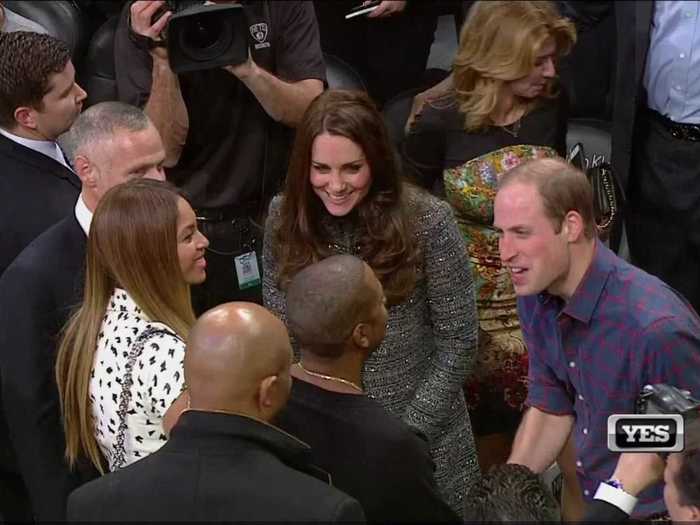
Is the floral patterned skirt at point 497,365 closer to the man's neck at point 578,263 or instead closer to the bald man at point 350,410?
the man's neck at point 578,263

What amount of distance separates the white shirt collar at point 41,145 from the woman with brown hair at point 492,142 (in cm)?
105

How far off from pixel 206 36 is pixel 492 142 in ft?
2.86

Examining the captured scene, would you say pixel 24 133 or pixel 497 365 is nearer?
pixel 24 133

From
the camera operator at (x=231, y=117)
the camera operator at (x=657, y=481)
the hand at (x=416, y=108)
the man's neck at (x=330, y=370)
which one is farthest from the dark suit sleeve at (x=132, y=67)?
the camera operator at (x=657, y=481)

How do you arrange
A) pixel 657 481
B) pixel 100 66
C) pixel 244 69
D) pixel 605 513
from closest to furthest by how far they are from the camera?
1. pixel 605 513
2. pixel 657 481
3. pixel 244 69
4. pixel 100 66

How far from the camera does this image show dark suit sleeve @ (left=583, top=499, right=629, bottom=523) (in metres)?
2.31

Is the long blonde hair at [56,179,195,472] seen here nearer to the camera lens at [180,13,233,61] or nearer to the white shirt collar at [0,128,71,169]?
the white shirt collar at [0,128,71,169]

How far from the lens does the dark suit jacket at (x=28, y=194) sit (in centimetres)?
317

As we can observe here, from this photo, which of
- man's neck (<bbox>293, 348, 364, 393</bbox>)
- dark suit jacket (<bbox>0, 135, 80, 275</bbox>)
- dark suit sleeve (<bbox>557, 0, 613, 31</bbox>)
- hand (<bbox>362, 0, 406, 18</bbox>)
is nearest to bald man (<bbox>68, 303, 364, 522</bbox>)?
man's neck (<bbox>293, 348, 364, 393</bbox>)

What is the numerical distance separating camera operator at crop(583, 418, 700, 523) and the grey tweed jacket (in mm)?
659

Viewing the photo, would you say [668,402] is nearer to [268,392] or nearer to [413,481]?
[413,481]

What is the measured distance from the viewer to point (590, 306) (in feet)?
8.71

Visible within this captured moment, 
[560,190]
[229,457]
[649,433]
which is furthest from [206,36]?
[649,433]

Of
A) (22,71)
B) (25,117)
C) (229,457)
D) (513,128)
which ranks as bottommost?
(229,457)
